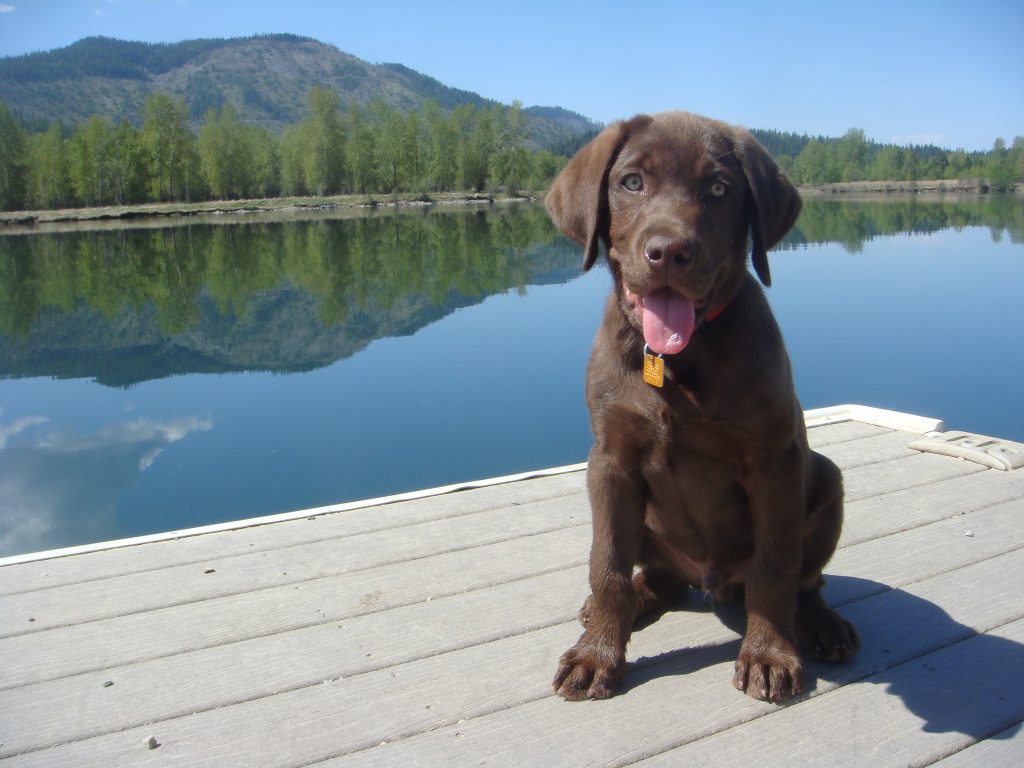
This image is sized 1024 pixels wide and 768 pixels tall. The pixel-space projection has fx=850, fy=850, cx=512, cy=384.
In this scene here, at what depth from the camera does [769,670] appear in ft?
7.62

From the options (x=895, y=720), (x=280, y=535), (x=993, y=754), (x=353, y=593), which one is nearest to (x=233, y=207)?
(x=280, y=535)

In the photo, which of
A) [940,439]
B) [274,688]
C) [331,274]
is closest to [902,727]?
[274,688]

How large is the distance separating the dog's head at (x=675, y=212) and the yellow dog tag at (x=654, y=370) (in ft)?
0.22

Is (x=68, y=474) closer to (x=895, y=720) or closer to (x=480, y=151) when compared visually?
(x=895, y=720)

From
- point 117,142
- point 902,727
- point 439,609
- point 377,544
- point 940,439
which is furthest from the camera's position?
point 117,142

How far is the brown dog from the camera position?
229 centimetres

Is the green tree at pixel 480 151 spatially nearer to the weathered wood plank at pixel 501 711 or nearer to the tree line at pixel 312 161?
the tree line at pixel 312 161

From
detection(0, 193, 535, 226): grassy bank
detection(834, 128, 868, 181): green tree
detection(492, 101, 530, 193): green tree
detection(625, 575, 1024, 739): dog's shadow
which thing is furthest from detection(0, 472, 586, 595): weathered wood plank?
detection(834, 128, 868, 181): green tree

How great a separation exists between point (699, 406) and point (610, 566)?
0.55 meters

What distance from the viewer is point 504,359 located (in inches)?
494

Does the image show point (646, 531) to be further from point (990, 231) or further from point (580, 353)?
point (990, 231)

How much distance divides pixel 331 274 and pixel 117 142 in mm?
57835

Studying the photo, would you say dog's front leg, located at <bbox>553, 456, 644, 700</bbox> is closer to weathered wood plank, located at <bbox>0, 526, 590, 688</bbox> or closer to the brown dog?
the brown dog

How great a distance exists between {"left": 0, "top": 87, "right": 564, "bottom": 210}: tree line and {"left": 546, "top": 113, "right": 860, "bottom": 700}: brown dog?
2797 inches
